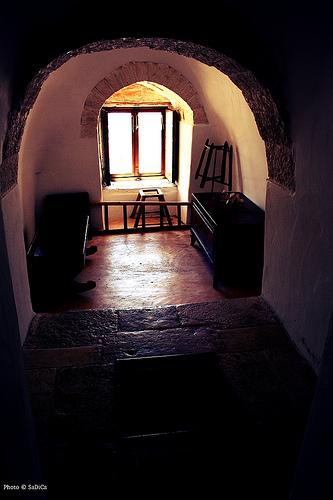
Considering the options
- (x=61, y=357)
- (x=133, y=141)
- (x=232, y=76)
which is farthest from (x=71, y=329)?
(x=133, y=141)

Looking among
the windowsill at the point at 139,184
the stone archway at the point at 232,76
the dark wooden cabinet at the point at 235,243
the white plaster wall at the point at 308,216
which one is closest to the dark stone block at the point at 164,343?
the white plaster wall at the point at 308,216

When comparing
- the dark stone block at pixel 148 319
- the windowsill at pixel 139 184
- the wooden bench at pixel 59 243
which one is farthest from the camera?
the windowsill at pixel 139 184

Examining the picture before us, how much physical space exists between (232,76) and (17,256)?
77.1 inches

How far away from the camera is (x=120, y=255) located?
6.29 m

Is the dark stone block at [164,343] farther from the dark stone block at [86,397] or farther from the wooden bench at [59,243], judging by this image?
the wooden bench at [59,243]

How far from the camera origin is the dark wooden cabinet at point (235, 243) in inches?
197

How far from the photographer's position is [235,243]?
198 inches

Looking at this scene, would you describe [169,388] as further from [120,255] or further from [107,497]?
[120,255]

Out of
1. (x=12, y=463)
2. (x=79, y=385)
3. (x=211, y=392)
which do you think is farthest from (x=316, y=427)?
(x=79, y=385)

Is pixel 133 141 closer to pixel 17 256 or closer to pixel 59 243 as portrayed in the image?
pixel 59 243

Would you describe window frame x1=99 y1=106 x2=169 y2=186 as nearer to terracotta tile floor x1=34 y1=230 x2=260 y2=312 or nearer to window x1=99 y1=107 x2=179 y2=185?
window x1=99 y1=107 x2=179 y2=185

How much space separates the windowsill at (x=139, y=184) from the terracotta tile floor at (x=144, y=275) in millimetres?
2071

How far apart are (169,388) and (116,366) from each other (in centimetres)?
36

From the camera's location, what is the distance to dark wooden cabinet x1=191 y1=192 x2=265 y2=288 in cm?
500
